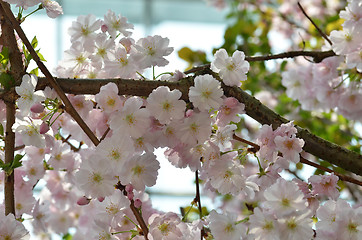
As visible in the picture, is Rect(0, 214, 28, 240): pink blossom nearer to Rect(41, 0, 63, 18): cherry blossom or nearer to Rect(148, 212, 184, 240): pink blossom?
Rect(148, 212, 184, 240): pink blossom

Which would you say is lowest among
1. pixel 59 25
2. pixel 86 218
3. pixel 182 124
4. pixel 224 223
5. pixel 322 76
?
pixel 86 218

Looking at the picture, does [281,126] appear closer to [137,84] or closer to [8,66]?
[137,84]

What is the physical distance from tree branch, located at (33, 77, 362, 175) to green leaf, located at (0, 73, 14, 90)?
0.05 meters

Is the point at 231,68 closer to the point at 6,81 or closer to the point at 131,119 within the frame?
the point at 131,119

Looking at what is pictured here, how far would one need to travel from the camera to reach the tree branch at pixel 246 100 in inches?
32.2

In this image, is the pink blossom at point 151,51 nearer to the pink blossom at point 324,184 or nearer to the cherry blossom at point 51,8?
the cherry blossom at point 51,8

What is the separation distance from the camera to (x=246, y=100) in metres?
0.86

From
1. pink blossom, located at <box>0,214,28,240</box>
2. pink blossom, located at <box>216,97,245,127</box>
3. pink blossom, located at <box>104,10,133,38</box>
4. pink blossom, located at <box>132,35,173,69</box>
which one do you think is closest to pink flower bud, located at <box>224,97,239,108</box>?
pink blossom, located at <box>216,97,245,127</box>

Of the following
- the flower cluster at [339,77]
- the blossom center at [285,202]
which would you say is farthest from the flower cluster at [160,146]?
the flower cluster at [339,77]

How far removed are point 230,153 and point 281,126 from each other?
0.11 meters

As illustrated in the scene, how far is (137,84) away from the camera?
2.70 ft

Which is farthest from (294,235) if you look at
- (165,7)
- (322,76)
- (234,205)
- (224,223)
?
(165,7)

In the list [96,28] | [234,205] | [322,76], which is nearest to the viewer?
[96,28]

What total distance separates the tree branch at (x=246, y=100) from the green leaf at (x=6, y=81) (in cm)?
5
